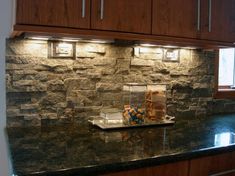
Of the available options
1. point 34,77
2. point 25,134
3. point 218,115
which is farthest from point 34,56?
point 218,115

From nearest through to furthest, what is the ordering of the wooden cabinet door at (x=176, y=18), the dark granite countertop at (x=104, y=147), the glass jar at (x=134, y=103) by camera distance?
the dark granite countertop at (x=104, y=147) → the wooden cabinet door at (x=176, y=18) → the glass jar at (x=134, y=103)

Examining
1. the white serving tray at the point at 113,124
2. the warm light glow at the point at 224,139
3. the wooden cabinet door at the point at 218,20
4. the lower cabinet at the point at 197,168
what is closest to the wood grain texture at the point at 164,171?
the lower cabinet at the point at 197,168

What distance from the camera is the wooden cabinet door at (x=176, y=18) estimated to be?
163 cm

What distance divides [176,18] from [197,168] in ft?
2.88

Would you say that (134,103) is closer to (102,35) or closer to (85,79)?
(85,79)

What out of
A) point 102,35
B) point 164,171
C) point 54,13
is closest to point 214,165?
point 164,171

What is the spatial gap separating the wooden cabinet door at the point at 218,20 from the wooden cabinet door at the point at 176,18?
7cm

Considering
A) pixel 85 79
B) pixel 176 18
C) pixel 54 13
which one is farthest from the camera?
pixel 85 79

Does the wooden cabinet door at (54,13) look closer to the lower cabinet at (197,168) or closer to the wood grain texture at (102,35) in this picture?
the wood grain texture at (102,35)

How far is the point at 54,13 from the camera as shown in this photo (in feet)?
4.45

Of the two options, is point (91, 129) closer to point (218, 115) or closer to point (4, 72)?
point (4, 72)

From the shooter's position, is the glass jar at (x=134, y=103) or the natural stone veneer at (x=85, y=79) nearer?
the natural stone veneer at (x=85, y=79)

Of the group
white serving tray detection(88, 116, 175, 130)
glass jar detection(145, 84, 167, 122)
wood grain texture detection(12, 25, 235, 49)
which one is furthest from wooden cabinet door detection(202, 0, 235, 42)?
white serving tray detection(88, 116, 175, 130)

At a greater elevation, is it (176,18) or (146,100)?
(176,18)
